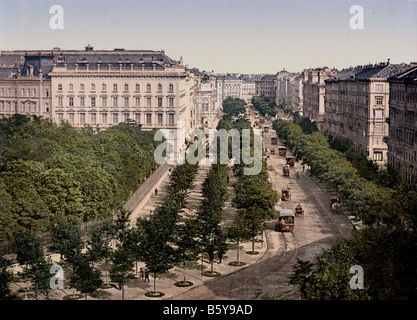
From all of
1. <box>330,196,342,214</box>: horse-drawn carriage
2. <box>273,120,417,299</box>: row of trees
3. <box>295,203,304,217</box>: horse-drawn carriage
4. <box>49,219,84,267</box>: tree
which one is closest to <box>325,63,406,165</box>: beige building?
<box>330,196,342,214</box>: horse-drawn carriage

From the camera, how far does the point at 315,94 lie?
137625 millimetres

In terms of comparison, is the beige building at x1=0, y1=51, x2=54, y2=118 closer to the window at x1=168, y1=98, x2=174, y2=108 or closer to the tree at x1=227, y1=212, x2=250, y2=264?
the window at x1=168, y1=98, x2=174, y2=108

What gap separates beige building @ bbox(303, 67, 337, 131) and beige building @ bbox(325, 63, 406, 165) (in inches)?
1086

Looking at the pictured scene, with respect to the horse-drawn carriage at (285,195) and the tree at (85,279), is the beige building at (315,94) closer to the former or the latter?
the horse-drawn carriage at (285,195)

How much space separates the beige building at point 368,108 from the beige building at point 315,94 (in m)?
27.6

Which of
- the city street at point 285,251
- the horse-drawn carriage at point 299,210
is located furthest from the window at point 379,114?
the horse-drawn carriage at point 299,210

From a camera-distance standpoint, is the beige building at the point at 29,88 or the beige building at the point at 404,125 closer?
the beige building at the point at 404,125

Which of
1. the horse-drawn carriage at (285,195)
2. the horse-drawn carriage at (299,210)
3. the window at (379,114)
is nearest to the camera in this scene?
the horse-drawn carriage at (299,210)

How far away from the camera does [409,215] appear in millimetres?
30422

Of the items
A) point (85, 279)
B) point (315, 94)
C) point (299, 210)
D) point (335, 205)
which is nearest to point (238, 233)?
point (85, 279)

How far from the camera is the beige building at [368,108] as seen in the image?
85.1 m

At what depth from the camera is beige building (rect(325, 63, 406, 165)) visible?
279 feet

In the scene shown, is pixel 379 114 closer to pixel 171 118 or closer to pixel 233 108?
pixel 171 118
